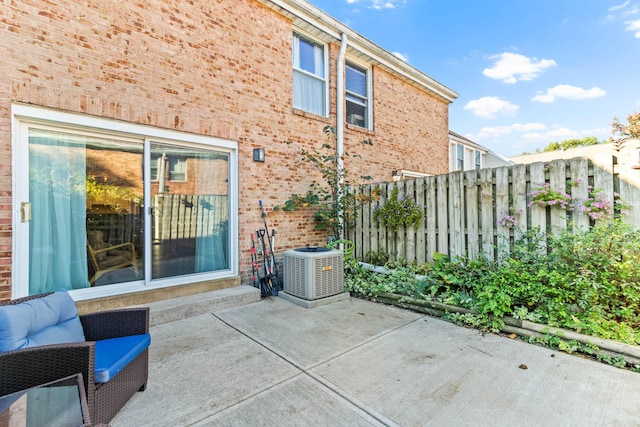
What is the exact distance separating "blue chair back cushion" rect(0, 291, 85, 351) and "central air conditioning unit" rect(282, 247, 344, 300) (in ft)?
8.86

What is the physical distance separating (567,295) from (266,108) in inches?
198

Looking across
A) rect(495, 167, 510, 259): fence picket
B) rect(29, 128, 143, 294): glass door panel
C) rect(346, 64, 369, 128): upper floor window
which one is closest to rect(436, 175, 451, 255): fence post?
rect(495, 167, 510, 259): fence picket

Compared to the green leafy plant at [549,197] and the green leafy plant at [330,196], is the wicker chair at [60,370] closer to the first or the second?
the green leafy plant at [330,196]

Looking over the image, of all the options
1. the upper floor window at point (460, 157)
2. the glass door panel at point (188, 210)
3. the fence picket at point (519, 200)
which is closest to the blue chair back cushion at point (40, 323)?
the glass door panel at point (188, 210)

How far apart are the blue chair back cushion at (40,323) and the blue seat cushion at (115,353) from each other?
0.23 m

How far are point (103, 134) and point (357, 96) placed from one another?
556 cm

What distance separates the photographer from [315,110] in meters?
6.29

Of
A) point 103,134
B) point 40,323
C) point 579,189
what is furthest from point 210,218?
point 579,189

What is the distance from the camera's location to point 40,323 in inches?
76.7

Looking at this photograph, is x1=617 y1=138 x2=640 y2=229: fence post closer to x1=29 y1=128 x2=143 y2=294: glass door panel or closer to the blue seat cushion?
the blue seat cushion

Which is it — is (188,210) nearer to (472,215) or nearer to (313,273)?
(313,273)

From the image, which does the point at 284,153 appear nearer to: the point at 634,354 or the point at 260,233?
the point at 260,233

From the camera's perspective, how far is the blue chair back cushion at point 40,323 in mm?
1722

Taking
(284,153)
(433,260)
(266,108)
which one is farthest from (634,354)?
(266,108)
